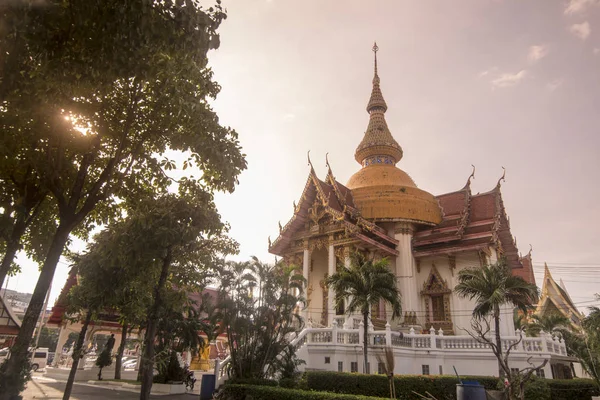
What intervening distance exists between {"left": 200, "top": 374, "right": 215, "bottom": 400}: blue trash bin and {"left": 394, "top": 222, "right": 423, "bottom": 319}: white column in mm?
11500

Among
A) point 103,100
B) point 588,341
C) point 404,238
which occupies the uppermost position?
A: point 404,238

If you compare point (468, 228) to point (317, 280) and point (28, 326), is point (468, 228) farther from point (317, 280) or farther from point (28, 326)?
point (28, 326)

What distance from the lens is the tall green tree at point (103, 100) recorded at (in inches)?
197

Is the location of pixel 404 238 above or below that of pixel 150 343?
above

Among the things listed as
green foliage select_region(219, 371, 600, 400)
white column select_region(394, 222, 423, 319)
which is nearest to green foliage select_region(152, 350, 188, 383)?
green foliage select_region(219, 371, 600, 400)

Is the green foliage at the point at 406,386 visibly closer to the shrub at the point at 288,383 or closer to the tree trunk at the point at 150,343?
the shrub at the point at 288,383

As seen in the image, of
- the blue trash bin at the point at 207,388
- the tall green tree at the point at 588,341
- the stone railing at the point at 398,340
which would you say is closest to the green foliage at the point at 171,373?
the blue trash bin at the point at 207,388

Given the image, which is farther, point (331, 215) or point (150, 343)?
point (331, 215)

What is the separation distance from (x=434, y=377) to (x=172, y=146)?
34.1 feet

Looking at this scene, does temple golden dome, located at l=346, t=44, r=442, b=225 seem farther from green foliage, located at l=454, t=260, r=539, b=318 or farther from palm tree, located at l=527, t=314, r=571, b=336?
green foliage, located at l=454, t=260, r=539, b=318

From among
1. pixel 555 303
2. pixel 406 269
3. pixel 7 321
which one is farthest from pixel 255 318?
pixel 555 303

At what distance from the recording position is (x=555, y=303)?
97.5 ft

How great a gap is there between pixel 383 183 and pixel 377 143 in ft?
13.5

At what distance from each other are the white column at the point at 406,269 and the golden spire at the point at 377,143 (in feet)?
23.9
